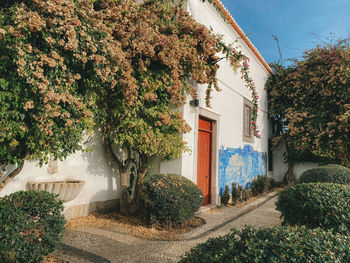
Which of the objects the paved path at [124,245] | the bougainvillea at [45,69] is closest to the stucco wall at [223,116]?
the paved path at [124,245]

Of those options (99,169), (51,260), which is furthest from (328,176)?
(51,260)

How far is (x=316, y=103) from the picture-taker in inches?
465

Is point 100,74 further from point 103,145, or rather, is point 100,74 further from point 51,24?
point 103,145

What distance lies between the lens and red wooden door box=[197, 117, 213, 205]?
716 cm

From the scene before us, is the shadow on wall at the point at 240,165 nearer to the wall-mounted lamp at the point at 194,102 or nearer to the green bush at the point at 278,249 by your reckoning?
the wall-mounted lamp at the point at 194,102

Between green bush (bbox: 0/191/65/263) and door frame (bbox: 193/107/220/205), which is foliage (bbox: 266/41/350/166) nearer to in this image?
door frame (bbox: 193/107/220/205)

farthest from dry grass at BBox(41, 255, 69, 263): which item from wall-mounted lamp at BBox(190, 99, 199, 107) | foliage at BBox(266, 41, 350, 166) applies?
foliage at BBox(266, 41, 350, 166)

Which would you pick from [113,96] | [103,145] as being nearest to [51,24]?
[113,96]

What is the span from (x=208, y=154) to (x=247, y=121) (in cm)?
345

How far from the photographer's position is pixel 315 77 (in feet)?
37.9

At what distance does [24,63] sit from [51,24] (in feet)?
2.17

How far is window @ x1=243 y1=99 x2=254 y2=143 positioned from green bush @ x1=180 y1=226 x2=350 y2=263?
7902mm

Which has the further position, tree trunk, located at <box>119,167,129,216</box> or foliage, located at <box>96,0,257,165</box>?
tree trunk, located at <box>119,167,129,216</box>

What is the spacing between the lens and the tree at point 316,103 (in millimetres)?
10867
